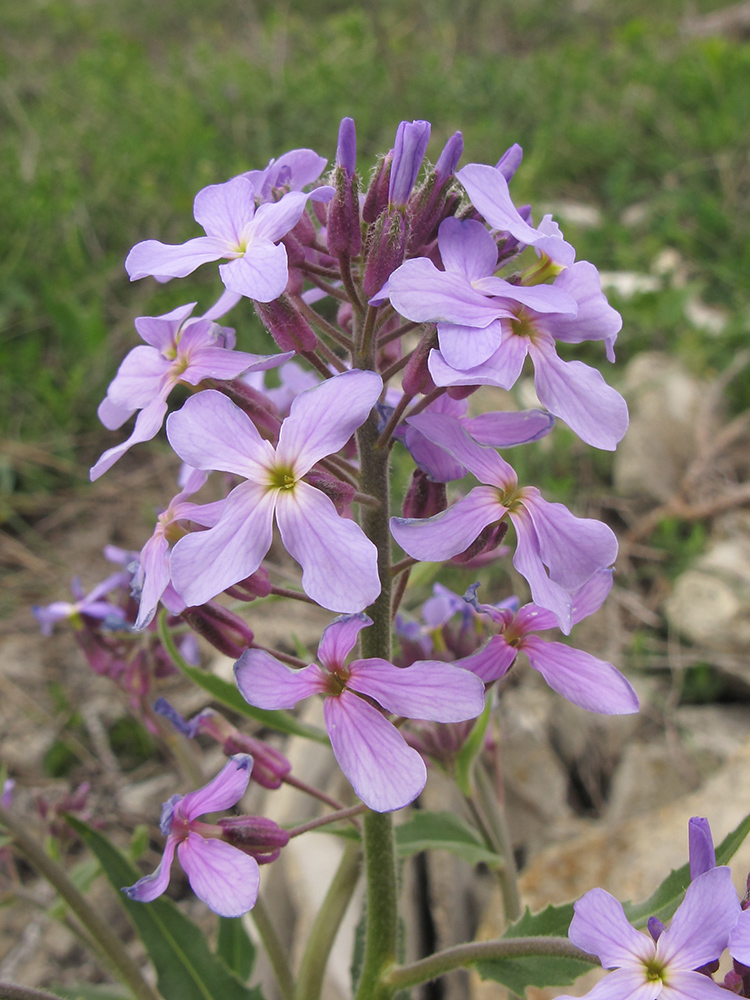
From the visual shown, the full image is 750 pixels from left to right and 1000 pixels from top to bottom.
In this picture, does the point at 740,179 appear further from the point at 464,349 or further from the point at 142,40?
the point at 142,40

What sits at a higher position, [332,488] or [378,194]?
[378,194]

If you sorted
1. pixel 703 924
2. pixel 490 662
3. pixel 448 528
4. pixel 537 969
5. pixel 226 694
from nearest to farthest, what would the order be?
pixel 703 924
pixel 448 528
pixel 490 662
pixel 537 969
pixel 226 694

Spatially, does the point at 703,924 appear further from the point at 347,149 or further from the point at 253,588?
the point at 347,149

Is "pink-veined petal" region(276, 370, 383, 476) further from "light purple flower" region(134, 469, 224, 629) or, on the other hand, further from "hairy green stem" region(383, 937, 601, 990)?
"hairy green stem" region(383, 937, 601, 990)

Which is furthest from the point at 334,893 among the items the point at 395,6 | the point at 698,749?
the point at 395,6

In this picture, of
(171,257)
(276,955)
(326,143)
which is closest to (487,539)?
(171,257)

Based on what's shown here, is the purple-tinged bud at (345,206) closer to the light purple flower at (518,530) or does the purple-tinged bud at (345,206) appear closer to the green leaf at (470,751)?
the light purple flower at (518,530)
